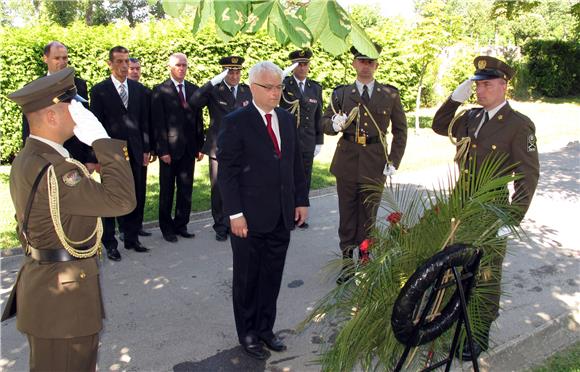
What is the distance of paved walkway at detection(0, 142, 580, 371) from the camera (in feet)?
13.7

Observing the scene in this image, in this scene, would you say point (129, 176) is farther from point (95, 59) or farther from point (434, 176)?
A: point (95, 59)

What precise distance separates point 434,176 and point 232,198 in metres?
7.01

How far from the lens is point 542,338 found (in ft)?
14.6

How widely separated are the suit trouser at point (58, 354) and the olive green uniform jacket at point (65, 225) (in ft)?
0.20

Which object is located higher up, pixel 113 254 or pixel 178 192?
pixel 178 192

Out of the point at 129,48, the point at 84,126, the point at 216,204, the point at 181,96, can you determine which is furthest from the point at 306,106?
the point at 129,48

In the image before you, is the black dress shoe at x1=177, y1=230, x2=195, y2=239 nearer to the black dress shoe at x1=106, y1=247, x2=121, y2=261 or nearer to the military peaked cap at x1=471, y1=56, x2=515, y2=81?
the black dress shoe at x1=106, y1=247, x2=121, y2=261

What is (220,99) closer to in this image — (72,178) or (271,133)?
(271,133)

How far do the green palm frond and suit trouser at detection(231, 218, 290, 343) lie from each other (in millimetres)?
1018

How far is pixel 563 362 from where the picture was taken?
406cm

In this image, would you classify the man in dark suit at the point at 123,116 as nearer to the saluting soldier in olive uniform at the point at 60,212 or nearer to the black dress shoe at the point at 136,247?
the black dress shoe at the point at 136,247

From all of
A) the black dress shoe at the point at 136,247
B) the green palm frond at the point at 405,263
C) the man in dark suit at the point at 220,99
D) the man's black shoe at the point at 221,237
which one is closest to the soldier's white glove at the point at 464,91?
the green palm frond at the point at 405,263

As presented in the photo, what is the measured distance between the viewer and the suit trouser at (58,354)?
2.87 metres

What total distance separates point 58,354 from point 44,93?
1360mm
